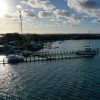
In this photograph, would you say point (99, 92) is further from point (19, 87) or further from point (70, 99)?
point (19, 87)

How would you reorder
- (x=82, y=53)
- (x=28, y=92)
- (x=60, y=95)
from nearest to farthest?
(x=60, y=95) < (x=28, y=92) < (x=82, y=53)

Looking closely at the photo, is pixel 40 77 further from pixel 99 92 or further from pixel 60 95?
pixel 99 92

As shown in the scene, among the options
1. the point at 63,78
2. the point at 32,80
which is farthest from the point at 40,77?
the point at 63,78

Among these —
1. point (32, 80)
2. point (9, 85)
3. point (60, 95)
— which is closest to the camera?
point (60, 95)

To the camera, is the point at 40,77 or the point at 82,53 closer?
the point at 40,77

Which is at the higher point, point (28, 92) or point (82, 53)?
point (82, 53)

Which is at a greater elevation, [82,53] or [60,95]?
[82,53]

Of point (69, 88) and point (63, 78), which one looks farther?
point (63, 78)

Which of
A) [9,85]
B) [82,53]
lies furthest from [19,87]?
[82,53]

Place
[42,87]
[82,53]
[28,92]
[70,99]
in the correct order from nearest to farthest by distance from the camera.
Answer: [70,99] < [28,92] < [42,87] < [82,53]
